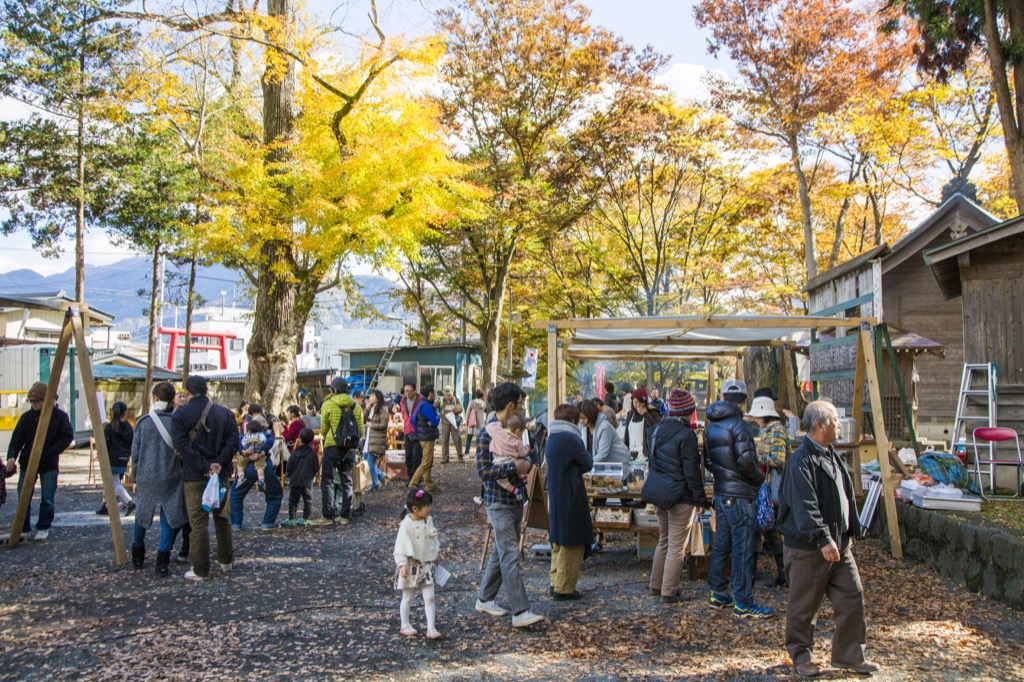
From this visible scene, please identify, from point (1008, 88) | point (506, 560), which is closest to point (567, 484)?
point (506, 560)

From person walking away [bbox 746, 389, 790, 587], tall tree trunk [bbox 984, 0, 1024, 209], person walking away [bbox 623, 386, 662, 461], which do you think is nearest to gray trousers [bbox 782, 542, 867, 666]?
person walking away [bbox 746, 389, 790, 587]

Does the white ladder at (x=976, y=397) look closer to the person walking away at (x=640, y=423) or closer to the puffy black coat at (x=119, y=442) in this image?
the person walking away at (x=640, y=423)

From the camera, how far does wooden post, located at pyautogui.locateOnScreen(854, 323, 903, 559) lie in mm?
7723

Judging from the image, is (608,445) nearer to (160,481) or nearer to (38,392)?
(160,481)

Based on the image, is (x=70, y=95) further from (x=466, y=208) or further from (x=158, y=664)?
(x=158, y=664)

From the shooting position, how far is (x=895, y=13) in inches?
558

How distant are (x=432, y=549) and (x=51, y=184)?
16708 millimetres

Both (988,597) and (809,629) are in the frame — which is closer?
(809,629)

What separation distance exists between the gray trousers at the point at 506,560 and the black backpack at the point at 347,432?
4282 millimetres

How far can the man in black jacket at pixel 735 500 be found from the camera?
592 centimetres

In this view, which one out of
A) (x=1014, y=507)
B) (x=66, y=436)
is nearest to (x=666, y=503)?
(x=1014, y=507)

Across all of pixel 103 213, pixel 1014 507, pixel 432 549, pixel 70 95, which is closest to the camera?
pixel 432 549

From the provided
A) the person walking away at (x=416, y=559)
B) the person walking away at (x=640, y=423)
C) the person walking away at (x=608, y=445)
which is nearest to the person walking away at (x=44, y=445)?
the person walking away at (x=416, y=559)

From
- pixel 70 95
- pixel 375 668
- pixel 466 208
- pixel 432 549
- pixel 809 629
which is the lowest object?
pixel 375 668
